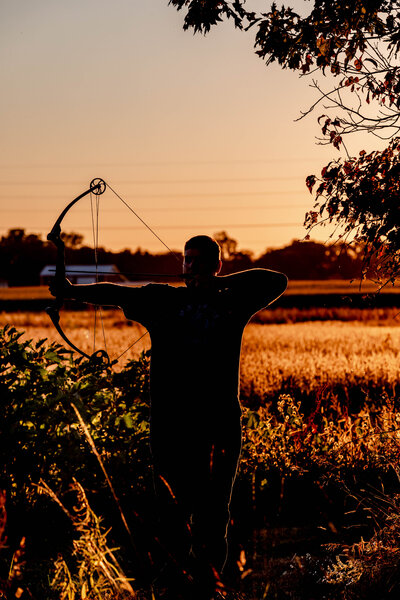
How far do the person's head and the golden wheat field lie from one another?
800mm

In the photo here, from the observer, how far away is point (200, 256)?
423 cm

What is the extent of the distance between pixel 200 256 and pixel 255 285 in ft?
1.34

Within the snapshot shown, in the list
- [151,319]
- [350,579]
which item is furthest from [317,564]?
[151,319]

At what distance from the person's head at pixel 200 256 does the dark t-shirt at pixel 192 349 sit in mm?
121

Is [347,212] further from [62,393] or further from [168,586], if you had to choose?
[168,586]

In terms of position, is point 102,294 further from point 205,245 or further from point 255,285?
point 255,285

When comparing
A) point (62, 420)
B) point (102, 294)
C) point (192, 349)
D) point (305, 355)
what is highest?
point (102, 294)

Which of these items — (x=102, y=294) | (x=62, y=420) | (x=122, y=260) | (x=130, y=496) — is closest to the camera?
(x=102, y=294)

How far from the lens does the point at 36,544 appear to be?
16.6 ft

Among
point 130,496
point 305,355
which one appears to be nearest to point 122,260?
point 305,355

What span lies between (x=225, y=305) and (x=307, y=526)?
3.04 m

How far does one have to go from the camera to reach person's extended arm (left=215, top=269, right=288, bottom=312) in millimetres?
4367

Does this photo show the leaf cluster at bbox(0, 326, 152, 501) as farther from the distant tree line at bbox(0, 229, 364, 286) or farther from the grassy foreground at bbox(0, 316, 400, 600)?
the distant tree line at bbox(0, 229, 364, 286)

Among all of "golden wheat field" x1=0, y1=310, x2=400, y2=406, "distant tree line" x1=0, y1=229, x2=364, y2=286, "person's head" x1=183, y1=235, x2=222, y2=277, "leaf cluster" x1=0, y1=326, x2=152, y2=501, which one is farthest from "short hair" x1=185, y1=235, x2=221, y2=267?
"distant tree line" x1=0, y1=229, x2=364, y2=286
